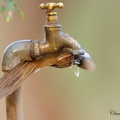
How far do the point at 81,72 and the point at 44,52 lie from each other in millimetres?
669

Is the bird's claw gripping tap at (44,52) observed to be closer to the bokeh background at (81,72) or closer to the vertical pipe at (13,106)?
the vertical pipe at (13,106)

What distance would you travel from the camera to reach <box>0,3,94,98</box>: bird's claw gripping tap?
69 centimetres

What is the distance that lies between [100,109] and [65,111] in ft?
0.67

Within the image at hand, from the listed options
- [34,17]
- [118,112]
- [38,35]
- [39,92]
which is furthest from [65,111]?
[34,17]

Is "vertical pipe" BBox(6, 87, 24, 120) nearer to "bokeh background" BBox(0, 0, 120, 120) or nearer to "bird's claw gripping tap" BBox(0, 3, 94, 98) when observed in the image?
"bird's claw gripping tap" BBox(0, 3, 94, 98)

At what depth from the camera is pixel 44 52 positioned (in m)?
0.70

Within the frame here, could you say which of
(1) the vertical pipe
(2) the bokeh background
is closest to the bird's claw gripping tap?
(1) the vertical pipe

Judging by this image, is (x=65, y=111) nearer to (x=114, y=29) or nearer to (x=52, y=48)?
(x=114, y=29)

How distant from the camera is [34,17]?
1.39 m

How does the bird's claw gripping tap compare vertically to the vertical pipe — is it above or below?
above

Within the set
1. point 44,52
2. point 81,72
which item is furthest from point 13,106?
point 81,72

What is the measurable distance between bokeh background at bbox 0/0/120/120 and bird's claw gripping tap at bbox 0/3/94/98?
0.59 meters

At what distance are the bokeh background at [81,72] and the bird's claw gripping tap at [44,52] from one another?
0.59 m

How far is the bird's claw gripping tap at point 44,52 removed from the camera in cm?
69
